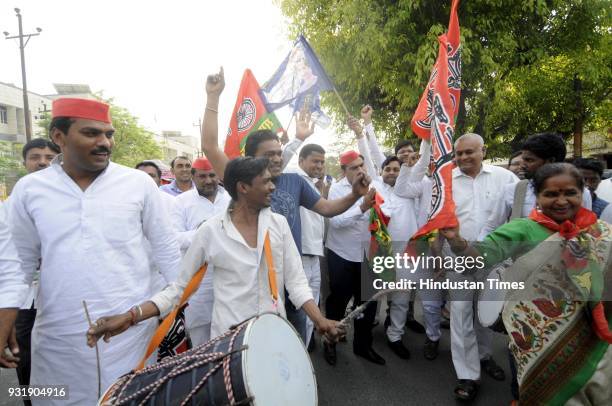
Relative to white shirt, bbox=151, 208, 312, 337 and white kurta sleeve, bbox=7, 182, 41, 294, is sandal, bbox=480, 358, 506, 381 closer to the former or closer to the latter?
white shirt, bbox=151, 208, 312, 337

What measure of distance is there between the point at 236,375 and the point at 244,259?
2.60ft

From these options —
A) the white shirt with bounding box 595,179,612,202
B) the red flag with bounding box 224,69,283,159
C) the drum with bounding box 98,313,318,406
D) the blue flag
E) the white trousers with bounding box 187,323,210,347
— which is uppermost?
the blue flag

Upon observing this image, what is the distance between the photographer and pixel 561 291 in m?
2.17

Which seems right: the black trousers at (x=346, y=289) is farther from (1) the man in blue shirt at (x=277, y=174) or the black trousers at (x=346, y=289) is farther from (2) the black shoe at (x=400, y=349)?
(1) the man in blue shirt at (x=277, y=174)

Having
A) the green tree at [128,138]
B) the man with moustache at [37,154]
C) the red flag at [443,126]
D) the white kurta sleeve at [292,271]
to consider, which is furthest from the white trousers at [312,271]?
the green tree at [128,138]

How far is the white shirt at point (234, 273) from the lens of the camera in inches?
86.4

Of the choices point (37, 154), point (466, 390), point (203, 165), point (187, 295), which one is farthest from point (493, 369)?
point (37, 154)

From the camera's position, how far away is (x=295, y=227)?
298cm

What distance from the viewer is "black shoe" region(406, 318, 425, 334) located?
491 cm

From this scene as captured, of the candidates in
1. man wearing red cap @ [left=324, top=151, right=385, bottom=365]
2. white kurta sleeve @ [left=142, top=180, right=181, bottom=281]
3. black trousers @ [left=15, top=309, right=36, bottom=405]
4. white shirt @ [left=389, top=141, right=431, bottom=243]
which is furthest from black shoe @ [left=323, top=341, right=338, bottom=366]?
black trousers @ [left=15, top=309, right=36, bottom=405]

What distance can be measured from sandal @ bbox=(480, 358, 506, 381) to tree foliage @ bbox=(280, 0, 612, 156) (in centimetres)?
606

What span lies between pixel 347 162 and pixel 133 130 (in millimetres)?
26514

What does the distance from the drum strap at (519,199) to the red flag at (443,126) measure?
64 cm

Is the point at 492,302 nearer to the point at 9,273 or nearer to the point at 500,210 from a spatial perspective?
the point at 500,210
